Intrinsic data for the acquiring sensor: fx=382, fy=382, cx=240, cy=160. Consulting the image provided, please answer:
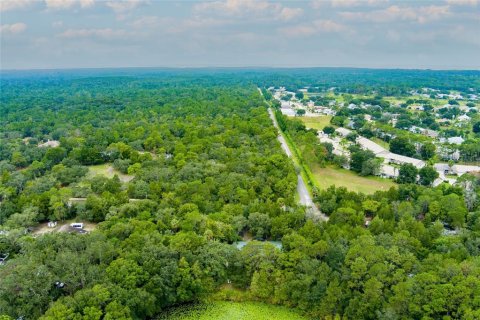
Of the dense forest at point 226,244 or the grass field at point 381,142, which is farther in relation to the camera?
the grass field at point 381,142

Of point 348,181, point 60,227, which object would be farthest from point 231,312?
point 348,181

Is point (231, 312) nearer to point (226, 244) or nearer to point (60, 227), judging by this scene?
point (226, 244)

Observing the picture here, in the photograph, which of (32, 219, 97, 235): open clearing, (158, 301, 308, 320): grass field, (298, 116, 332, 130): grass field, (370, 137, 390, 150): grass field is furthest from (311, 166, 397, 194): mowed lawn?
(298, 116, 332, 130): grass field

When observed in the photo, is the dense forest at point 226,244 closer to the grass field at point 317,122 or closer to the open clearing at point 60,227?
the open clearing at point 60,227

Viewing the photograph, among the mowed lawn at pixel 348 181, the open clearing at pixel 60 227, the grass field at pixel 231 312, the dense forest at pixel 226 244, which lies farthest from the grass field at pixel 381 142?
the open clearing at pixel 60 227

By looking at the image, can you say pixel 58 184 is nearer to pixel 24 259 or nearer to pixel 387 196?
pixel 24 259

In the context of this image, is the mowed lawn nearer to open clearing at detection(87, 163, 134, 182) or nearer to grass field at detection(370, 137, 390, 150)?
grass field at detection(370, 137, 390, 150)
